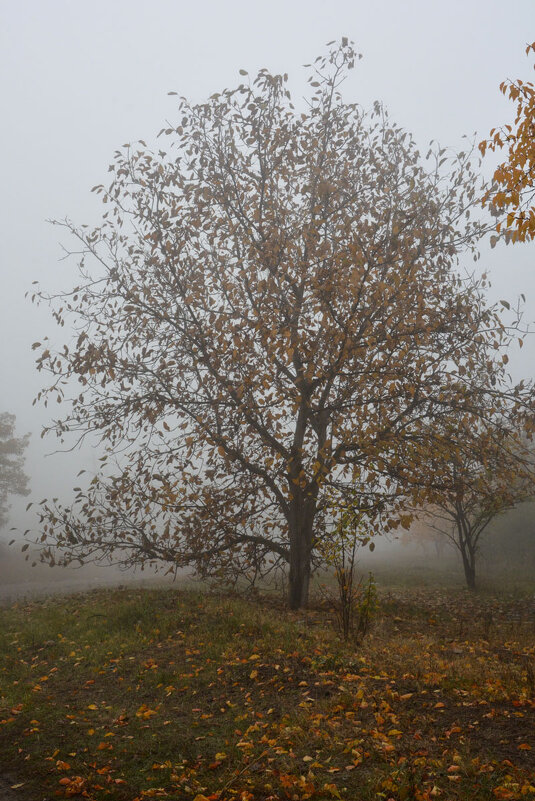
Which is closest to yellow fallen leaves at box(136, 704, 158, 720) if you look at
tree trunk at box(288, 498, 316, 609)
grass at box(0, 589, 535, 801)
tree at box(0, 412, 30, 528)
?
grass at box(0, 589, 535, 801)

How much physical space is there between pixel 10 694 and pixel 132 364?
6.36 meters

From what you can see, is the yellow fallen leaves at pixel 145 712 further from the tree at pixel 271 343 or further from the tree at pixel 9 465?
the tree at pixel 9 465

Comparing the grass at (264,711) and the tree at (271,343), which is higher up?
the tree at (271,343)

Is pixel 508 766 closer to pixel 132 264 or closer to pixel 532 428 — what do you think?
pixel 532 428

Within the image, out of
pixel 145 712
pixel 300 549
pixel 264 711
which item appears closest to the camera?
pixel 264 711

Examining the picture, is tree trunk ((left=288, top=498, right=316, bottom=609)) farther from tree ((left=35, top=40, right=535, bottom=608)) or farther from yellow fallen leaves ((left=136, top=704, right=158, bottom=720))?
yellow fallen leaves ((left=136, top=704, right=158, bottom=720))

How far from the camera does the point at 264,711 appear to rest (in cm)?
634

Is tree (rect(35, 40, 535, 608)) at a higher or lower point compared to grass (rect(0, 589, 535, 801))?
higher

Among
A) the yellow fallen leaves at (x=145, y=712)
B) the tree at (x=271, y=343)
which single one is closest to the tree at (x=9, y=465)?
the tree at (x=271, y=343)

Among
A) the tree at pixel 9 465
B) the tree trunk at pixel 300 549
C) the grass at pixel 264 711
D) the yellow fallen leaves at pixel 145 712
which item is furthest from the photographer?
the tree at pixel 9 465

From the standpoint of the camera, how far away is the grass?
476cm

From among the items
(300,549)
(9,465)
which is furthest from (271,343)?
(9,465)

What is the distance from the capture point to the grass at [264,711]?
15.6 feet

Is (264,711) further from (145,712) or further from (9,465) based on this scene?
(9,465)
